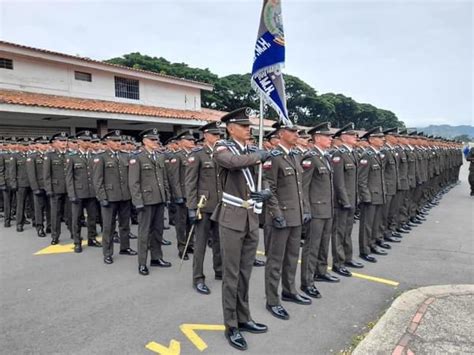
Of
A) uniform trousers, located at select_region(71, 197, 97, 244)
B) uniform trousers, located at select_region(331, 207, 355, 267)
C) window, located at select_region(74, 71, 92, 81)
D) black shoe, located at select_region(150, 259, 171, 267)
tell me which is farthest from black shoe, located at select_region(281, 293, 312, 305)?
window, located at select_region(74, 71, 92, 81)

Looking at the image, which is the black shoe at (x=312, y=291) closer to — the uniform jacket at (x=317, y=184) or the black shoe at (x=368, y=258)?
the uniform jacket at (x=317, y=184)

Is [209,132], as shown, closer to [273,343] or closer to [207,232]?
[207,232]

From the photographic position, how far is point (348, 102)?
56.8m

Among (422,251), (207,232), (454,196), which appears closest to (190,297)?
(207,232)

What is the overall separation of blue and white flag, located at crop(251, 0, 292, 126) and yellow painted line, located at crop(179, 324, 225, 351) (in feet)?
7.41

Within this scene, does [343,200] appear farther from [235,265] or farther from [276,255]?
[235,265]

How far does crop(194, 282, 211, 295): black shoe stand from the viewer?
4.44 meters

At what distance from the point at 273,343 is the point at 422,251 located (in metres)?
4.14

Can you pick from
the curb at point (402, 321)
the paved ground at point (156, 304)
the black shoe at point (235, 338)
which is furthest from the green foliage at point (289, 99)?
the black shoe at point (235, 338)

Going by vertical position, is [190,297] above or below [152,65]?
below

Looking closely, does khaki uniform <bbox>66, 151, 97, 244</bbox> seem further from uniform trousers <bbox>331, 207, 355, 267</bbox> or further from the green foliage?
the green foliage

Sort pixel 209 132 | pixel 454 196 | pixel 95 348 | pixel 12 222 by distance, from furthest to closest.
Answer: pixel 454 196 < pixel 12 222 < pixel 209 132 < pixel 95 348

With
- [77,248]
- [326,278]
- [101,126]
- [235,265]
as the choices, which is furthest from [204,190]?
[101,126]

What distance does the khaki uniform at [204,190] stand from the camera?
4668mm
